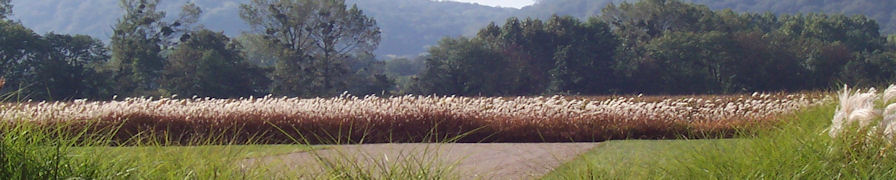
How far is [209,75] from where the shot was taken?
2411 cm

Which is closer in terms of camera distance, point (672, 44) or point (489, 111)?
point (489, 111)

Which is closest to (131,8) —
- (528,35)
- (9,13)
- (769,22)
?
(9,13)

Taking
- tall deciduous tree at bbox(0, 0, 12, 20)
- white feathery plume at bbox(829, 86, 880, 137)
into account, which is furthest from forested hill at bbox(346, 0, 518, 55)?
white feathery plume at bbox(829, 86, 880, 137)

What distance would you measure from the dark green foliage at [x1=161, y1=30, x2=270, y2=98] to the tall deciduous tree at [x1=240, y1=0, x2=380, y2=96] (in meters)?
1.10

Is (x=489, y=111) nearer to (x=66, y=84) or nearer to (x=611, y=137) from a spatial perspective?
(x=611, y=137)

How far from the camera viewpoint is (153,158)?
3.70 m

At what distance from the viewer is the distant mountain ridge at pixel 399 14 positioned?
85.1 meters

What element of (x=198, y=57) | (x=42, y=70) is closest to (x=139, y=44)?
(x=198, y=57)

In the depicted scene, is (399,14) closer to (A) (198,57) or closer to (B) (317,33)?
(B) (317,33)

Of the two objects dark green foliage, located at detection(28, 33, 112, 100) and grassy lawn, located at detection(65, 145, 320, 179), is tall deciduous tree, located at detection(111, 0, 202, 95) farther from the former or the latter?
grassy lawn, located at detection(65, 145, 320, 179)

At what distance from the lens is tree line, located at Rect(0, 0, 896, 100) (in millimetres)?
24859

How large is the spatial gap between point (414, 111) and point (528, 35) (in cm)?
2176

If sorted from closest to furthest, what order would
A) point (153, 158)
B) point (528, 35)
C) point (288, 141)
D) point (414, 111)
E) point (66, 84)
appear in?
point (153, 158)
point (288, 141)
point (414, 111)
point (66, 84)
point (528, 35)

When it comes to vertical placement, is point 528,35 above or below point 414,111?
above
